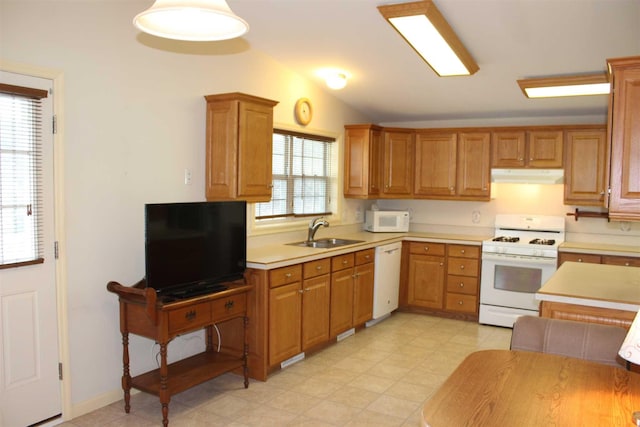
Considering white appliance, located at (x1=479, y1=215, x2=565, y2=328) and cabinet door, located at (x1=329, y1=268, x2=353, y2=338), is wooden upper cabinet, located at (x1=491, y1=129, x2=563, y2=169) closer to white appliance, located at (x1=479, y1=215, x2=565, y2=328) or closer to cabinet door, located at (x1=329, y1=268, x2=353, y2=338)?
white appliance, located at (x1=479, y1=215, x2=565, y2=328)

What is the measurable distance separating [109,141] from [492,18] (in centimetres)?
261

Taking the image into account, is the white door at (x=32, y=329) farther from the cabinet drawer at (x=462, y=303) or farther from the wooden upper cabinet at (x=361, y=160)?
the cabinet drawer at (x=462, y=303)

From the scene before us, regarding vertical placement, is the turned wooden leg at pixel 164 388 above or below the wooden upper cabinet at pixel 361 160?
below

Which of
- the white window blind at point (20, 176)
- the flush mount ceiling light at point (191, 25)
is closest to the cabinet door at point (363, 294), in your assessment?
the white window blind at point (20, 176)

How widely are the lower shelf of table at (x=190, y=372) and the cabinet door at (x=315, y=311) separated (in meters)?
0.68

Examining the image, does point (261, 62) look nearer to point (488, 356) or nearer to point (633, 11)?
point (633, 11)

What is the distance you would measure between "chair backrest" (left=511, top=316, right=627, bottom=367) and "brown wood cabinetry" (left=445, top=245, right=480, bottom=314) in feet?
11.1

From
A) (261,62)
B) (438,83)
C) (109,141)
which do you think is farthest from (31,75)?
(438,83)

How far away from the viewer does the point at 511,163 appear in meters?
5.71

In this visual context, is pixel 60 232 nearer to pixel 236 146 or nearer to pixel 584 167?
pixel 236 146

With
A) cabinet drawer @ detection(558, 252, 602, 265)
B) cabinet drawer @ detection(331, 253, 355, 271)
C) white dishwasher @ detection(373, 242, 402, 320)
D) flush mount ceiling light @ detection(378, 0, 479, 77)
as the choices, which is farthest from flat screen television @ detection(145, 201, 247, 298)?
cabinet drawer @ detection(558, 252, 602, 265)

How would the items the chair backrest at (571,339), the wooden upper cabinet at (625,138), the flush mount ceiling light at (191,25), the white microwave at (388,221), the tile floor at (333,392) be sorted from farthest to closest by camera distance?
the white microwave at (388,221)
the tile floor at (333,392)
the wooden upper cabinet at (625,138)
the chair backrest at (571,339)
the flush mount ceiling light at (191,25)

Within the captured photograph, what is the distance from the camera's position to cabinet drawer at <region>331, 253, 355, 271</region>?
4.67 metres

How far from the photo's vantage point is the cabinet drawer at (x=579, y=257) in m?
5.12
